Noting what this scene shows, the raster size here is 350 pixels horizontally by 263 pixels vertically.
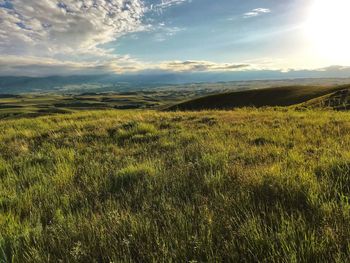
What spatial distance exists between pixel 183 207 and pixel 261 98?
35.3m

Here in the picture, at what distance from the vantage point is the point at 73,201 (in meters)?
4.48

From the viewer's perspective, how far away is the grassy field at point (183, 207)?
2.79 metres

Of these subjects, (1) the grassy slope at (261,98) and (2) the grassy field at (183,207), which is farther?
(1) the grassy slope at (261,98)

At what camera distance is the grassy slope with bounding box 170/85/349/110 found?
34.1 m

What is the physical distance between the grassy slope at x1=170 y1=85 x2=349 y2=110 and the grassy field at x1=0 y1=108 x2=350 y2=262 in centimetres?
2713

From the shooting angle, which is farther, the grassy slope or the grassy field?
the grassy slope

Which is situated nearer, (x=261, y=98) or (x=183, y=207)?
(x=183, y=207)

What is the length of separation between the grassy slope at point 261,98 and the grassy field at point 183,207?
89.0 feet

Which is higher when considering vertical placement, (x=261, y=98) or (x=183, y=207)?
(x=183, y=207)

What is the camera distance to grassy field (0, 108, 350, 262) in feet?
9.15

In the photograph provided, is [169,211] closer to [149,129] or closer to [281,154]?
[281,154]

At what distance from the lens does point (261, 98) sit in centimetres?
3725

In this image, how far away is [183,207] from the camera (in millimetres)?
3799

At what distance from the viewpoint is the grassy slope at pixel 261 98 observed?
112ft
